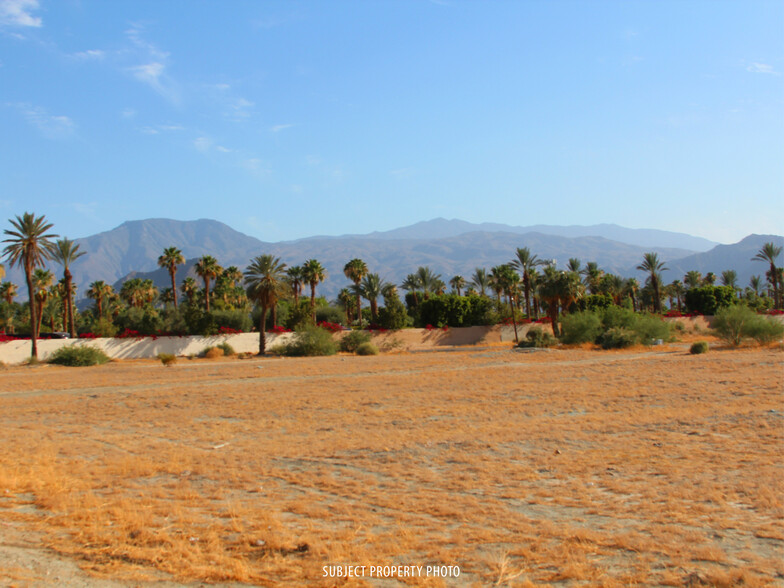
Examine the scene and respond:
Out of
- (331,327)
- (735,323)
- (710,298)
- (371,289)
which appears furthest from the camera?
(371,289)

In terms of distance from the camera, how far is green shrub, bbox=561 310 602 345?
2023 inches

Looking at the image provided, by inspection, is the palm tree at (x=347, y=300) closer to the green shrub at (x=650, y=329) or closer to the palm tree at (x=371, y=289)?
the palm tree at (x=371, y=289)

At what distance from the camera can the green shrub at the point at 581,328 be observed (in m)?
51.4

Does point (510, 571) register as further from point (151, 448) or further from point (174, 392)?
point (174, 392)

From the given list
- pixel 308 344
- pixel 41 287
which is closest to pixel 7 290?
pixel 41 287

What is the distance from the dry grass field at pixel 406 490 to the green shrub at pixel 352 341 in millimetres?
38357

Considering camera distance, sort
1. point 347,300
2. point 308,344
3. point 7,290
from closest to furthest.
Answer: point 308,344, point 7,290, point 347,300

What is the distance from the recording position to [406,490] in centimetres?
902

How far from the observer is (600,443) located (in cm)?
1188

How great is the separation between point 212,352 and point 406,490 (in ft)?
152

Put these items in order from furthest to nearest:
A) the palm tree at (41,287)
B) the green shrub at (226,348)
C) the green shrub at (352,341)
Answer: the palm tree at (41,287) → the green shrub at (352,341) → the green shrub at (226,348)

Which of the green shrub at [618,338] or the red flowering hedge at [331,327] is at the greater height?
the red flowering hedge at [331,327]

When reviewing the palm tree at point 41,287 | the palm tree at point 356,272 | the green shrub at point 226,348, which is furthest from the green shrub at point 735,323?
the palm tree at point 41,287

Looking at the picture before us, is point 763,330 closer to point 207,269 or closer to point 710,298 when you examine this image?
point 710,298
